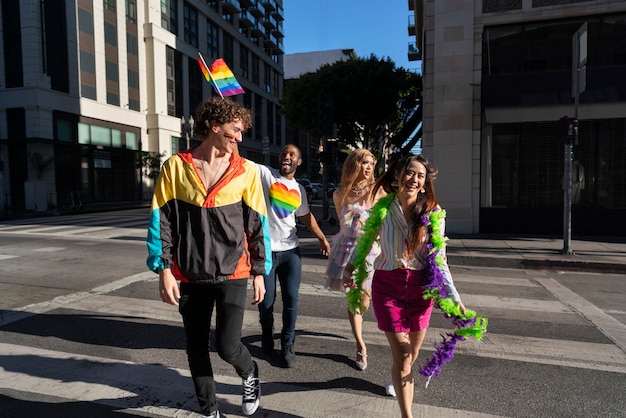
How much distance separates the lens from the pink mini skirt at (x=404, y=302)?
2600 millimetres

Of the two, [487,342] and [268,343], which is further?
[487,342]

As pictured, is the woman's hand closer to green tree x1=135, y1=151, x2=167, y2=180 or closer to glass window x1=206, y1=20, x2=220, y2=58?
green tree x1=135, y1=151, x2=167, y2=180

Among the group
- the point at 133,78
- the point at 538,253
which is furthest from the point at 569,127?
the point at 133,78

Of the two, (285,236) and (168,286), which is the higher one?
(285,236)

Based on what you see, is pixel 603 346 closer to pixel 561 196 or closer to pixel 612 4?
pixel 561 196

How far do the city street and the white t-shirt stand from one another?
1.12 meters

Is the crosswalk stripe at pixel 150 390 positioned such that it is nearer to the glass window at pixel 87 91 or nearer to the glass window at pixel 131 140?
the glass window at pixel 87 91

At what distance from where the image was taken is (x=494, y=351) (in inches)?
157

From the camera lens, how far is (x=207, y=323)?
103 inches

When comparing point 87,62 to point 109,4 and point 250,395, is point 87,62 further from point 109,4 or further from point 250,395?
point 250,395

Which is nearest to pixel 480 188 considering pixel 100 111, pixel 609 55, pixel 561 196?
pixel 561 196

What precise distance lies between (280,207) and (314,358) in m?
1.43

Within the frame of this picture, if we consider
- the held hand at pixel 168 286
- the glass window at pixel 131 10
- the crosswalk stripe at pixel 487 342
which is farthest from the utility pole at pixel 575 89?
the glass window at pixel 131 10

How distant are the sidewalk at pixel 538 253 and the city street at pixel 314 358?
1.61 meters
